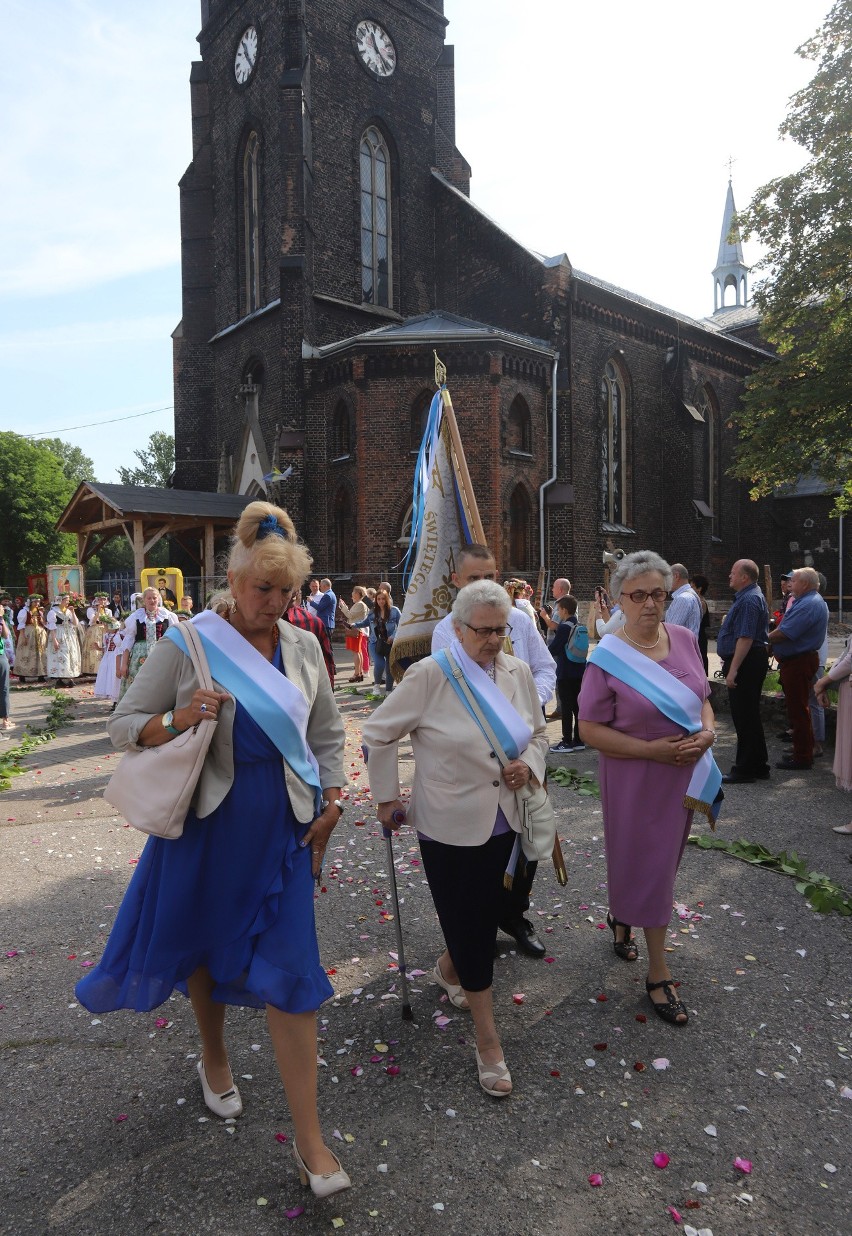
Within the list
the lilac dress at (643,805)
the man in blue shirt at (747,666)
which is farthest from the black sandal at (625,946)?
the man in blue shirt at (747,666)

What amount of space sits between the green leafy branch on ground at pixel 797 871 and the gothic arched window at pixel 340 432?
19.7 metres

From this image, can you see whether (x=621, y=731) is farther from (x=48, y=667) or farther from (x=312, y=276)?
(x=312, y=276)

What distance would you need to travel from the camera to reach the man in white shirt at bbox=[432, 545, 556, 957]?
13.4ft

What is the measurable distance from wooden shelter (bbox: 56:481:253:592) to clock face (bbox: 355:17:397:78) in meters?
14.4

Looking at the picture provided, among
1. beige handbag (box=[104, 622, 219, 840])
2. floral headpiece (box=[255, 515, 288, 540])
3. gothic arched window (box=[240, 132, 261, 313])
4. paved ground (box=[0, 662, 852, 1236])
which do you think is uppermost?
gothic arched window (box=[240, 132, 261, 313])

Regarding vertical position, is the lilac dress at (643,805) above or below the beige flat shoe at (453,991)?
above

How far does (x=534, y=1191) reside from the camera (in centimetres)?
252

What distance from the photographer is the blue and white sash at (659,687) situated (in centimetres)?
351

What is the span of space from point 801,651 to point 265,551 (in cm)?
670

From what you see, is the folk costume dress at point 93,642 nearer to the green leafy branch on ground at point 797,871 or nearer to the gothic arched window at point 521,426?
the gothic arched window at point 521,426

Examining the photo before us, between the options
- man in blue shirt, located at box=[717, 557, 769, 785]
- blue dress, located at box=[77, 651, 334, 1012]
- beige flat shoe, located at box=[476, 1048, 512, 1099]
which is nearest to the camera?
blue dress, located at box=[77, 651, 334, 1012]

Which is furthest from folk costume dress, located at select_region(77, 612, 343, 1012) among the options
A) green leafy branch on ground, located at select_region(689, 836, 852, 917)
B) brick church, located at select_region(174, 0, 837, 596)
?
brick church, located at select_region(174, 0, 837, 596)

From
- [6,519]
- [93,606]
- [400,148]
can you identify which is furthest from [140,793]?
[6,519]

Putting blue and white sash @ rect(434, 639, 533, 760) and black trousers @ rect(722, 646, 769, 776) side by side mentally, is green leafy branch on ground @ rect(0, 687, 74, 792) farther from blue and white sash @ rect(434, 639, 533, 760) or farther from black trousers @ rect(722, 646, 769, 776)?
black trousers @ rect(722, 646, 769, 776)
